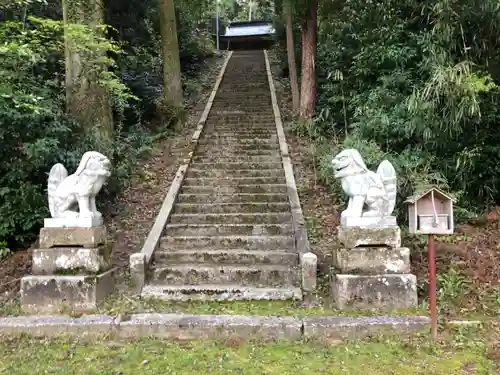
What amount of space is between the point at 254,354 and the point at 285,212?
121 inches

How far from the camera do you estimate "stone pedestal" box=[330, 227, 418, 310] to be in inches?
175

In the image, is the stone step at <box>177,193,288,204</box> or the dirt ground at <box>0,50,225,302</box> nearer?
the dirt ground at <box>0,50,225,302</box>

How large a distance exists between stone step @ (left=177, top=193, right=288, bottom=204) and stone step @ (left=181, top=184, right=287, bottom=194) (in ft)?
0.52

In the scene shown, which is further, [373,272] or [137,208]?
[137,208]

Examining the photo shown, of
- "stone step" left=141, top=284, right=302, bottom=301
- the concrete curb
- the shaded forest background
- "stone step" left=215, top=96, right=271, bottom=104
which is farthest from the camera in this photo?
"stone step" left=215, top=96, right=271, bottom=104

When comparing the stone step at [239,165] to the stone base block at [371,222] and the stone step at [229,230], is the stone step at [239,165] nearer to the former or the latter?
the stone step at [229,230]

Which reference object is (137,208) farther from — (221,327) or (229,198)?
(221,327)

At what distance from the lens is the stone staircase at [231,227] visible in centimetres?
519

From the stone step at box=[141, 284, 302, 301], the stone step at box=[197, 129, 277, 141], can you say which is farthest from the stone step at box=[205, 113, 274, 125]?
the stone step at box=[141, 284, 302, 301]

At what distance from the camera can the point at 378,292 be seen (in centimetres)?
443

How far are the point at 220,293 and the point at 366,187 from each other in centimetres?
Answer: 205

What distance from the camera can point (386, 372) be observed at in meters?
3.45

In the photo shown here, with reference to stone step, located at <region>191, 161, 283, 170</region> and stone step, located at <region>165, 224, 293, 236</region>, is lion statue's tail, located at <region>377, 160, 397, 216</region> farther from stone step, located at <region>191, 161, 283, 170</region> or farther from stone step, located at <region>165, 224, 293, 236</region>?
stone step, located at <region>191, 161, 283, 170</region>

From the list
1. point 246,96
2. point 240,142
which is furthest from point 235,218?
point 246,96
